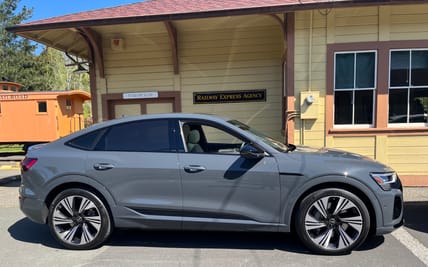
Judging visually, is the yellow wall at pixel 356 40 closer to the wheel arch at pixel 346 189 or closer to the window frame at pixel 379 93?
the window frame at pixel 379 93

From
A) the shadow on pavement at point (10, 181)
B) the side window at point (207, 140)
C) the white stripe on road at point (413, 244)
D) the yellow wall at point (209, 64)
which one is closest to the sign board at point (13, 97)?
the shadow on pavement at point (10, 181)

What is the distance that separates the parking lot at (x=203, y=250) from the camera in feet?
11.7

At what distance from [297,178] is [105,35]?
6.77 m

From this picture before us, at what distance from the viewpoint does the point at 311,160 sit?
3.75 m

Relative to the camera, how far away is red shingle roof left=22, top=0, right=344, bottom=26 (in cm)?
632

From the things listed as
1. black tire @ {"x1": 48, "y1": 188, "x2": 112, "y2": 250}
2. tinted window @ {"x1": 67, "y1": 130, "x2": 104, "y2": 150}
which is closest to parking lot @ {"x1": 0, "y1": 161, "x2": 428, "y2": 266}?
black tire @ {"x1": 48, "y1": 188, "x2": 112, "y2": 250}

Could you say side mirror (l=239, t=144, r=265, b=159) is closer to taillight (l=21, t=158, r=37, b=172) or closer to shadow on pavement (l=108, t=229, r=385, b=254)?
shadow on pavement (l=108, t=229, r=385, b=254)

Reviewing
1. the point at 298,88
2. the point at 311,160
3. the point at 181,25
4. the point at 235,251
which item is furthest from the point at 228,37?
the point at 235,251

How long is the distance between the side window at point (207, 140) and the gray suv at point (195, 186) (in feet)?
0.07

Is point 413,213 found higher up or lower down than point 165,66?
lower down

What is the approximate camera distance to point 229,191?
371 centimetres

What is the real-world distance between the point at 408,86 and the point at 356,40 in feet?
4.77

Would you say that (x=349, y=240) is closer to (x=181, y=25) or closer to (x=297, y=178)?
(x=297, y=178)

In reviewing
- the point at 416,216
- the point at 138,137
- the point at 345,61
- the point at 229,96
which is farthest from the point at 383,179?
the point at 229,96
